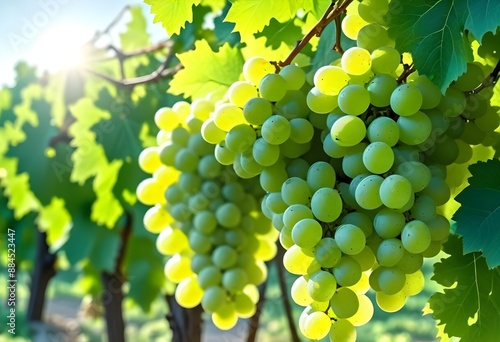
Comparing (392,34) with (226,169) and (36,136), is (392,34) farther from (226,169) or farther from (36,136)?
(36,136)

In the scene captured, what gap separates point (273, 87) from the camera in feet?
1.85

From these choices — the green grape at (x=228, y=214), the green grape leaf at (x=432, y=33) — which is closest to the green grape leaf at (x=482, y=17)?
the green grape leaf at (x=432, y=33)

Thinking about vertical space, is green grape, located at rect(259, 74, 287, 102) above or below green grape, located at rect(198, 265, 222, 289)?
above

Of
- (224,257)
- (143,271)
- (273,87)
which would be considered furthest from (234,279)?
(143,271)

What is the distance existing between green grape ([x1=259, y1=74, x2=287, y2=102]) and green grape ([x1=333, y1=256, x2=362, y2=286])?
0.16 meters

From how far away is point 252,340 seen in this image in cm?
111

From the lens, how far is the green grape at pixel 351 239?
1.62 ft

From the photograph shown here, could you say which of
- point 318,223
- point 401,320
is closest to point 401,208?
point 318,223

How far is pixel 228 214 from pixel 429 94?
28 centimetres

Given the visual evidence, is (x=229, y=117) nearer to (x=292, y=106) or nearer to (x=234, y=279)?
(x=292, y=106)

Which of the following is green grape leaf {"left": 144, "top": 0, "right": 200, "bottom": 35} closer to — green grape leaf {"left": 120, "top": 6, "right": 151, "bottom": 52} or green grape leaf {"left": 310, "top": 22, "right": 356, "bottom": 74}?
green grape leaf {"left": 310, "top": 22, "right": 356, "bottom": 74}

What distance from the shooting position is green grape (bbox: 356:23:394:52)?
568 millimetres

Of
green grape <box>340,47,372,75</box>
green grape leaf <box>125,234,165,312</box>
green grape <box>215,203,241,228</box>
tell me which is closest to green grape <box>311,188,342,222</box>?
green grape <box>340,47,372,75</box>

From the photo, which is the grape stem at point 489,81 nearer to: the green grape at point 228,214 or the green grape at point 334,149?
the green grape at point 334,149
